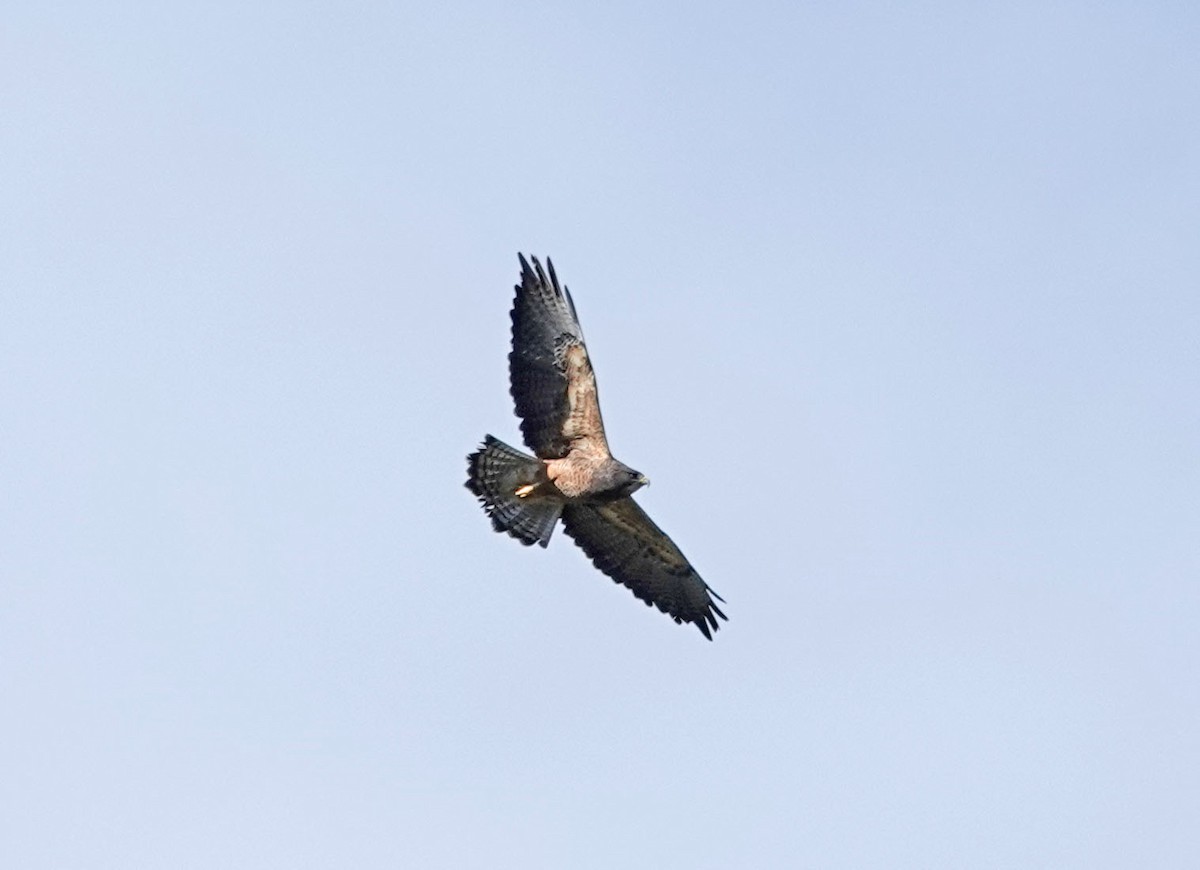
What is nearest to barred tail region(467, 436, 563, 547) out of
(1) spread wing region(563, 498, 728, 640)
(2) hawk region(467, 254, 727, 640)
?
(2) hawk region(467, 254, 727, 640)

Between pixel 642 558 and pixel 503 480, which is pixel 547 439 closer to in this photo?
pixel 503 480

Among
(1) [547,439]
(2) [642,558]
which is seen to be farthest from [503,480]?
(2) [642,558]

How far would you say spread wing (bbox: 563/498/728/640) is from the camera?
899 inches

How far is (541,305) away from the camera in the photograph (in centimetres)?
2227

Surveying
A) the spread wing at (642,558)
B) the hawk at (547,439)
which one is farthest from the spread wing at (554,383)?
the spread wing at (642,558)

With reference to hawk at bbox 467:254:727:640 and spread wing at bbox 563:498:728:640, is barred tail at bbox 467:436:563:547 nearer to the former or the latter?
hawk at bbox 467:254:727:640

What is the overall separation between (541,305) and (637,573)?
9.03 ft

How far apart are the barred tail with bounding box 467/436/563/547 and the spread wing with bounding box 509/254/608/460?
230 mm

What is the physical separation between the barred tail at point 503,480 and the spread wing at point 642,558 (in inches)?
29.0

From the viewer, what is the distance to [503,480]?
71.9 feet

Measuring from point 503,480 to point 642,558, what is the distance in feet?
6.41

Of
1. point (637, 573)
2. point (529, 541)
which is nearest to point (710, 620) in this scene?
point (637, 573)

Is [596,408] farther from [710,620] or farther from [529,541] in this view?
[710,620]

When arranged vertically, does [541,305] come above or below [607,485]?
above
